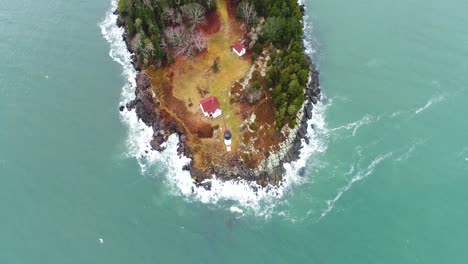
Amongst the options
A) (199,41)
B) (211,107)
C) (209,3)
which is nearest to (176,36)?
(199,41)

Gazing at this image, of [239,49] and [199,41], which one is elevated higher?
[199,41]

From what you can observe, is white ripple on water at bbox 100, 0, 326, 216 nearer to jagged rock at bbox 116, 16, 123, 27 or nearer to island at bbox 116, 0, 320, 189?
island at bbox 116, 0, 320, 189

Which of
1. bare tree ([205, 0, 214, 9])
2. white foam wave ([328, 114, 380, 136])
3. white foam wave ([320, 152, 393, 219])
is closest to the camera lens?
white foam wave ([320, 152, 393, 219])

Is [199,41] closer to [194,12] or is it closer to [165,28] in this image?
[194,12]

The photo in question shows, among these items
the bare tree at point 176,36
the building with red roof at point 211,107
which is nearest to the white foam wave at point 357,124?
the building with red roof at point 211,107

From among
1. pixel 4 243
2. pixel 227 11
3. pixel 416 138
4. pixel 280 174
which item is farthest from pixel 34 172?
pixel 416 138

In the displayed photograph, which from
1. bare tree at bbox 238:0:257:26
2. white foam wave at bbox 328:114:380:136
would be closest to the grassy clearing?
bare tree at bbox 238:0:257:26

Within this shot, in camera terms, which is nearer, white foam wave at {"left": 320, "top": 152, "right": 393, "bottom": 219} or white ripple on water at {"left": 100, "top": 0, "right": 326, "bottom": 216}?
white foam wave at {"left": 320, "top": 152, "right": 393, "bottom": 219}
